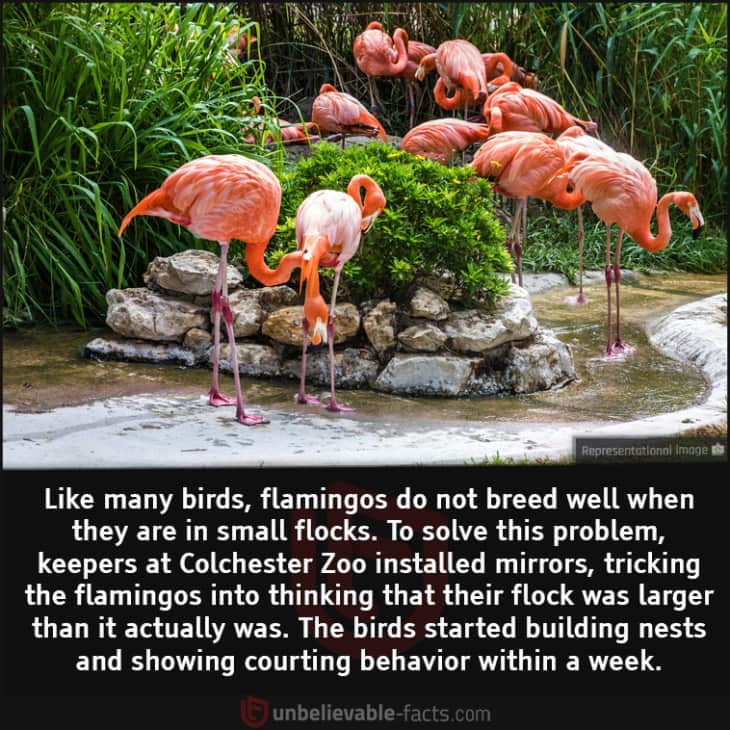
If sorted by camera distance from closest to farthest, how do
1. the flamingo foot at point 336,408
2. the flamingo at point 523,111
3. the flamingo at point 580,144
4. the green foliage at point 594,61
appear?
1. the flamingo foot at point 336,408
2. the flamingo at point 580,144
3. the flamingo at point 523,111
4. the green foliage at point 594,61

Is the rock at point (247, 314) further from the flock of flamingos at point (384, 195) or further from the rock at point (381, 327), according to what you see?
the rock at point (381, 327)

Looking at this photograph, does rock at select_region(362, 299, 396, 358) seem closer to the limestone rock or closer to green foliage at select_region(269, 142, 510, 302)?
green foliage at select_region(269, 142, 510, 302)

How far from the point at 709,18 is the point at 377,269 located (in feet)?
14.7

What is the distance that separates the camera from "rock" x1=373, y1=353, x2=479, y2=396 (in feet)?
14.2

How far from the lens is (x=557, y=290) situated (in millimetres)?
6461

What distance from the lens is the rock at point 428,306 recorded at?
4.46 meters

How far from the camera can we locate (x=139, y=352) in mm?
4637

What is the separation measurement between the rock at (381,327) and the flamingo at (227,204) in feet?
1.87

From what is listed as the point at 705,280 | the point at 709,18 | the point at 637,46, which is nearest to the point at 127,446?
the point at 705,280

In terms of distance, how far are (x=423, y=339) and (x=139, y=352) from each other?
49.5 inches

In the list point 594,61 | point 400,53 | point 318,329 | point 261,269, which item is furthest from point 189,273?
point 594,61

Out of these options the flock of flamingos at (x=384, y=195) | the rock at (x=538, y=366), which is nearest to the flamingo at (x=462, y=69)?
the flock of flamingos at (x=384, y=195)

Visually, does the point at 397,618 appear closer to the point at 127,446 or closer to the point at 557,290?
the point at 127,446

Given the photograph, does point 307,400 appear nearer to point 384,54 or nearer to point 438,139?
point 438,139
